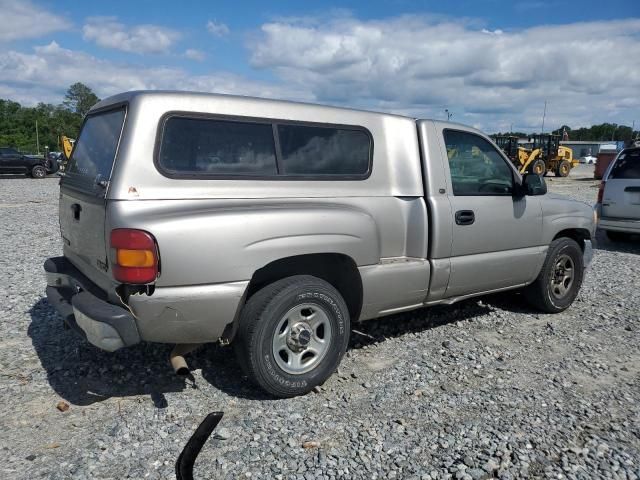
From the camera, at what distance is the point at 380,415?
3500 millimetres

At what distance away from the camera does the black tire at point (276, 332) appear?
3.43 m

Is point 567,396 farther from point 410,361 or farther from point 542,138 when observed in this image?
point 542,138

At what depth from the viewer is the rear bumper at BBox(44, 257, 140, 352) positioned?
310 cm

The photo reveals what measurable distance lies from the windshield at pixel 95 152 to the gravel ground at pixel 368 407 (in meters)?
1.43

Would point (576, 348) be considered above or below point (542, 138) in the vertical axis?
below

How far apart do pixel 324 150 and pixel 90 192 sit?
1607mm

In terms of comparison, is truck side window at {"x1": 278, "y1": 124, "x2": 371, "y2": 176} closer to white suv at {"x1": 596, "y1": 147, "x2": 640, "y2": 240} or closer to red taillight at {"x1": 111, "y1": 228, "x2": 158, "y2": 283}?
red taillight at {"x1": 111, "y1": 228, "x2": 158, "y2": 283}

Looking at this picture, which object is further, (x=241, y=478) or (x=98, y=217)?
(x=98, y=217)

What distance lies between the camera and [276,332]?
11.6ft

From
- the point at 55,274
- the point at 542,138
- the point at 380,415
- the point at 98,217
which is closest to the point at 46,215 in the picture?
the point at 55,274

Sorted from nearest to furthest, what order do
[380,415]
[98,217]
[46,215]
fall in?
[98,217] → [380,415] → [46,215]

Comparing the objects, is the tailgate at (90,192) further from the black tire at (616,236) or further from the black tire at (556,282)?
the black tire at (616,236)

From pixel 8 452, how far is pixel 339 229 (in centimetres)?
235

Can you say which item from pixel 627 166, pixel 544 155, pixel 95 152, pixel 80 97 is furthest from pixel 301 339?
pixel 80 97
